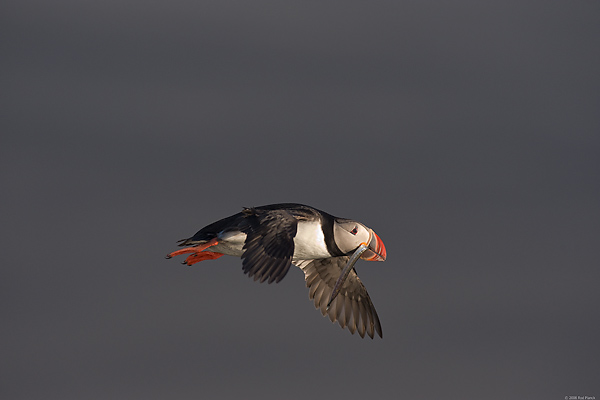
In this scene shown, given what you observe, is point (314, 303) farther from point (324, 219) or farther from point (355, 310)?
point (324, 219)

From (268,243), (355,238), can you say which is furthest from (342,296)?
(268,243)

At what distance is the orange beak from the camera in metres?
15.7

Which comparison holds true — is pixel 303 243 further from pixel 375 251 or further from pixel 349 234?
pixel 375 251

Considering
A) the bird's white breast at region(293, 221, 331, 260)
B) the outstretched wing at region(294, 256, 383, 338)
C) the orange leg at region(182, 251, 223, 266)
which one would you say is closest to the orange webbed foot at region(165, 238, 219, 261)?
the orange leg at region(182, 251, 223, 266)

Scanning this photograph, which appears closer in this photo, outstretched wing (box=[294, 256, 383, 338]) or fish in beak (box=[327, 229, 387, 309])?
fish in beak (box=[327, 229, 387, 309])

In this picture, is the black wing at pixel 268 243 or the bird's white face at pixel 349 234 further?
the bird's white face at pixel 349 234

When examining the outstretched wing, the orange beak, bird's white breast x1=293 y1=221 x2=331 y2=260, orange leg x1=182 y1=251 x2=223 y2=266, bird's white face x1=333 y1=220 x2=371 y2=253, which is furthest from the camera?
the outstretched wing

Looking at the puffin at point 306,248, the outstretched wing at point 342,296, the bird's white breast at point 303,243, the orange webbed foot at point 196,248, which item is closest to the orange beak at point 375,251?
the puffin at point 306,248

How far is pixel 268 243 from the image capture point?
13180 mm

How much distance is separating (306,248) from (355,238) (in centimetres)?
107

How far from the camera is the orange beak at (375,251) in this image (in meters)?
15.7

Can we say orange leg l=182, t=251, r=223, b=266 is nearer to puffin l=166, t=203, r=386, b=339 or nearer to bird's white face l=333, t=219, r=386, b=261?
puffin l=166, t=203, r=386, b=339

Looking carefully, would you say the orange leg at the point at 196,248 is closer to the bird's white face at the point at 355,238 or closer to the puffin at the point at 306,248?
the puffin at the point at 306,248

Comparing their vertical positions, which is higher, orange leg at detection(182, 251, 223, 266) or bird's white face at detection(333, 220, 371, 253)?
bird's white face at detection(333, 220, 371, 253)
